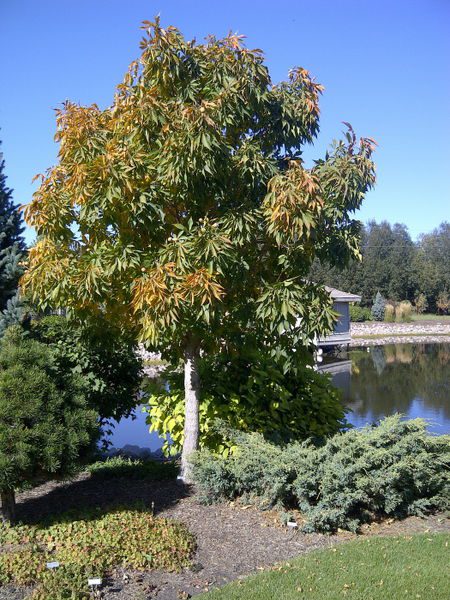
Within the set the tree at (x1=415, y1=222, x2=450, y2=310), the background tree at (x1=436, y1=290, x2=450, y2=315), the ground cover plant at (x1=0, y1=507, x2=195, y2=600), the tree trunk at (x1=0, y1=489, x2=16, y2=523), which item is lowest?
the ground cover plant at (x1=0, y1=507, x2=195, y2=600)

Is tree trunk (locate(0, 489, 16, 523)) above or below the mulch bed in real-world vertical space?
above

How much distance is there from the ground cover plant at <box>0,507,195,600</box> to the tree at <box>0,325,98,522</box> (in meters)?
0.49

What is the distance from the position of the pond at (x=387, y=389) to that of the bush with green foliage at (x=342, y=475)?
4.55ft

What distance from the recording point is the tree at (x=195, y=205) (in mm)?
5426

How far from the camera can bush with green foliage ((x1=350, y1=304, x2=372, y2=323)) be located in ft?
182

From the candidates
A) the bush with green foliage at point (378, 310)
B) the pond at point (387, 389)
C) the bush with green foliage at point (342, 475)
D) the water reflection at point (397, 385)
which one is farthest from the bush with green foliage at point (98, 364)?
the bush with green foliage at point (378, 310)

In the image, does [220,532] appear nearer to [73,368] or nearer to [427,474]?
[427,474]

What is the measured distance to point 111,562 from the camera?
15.3 feet

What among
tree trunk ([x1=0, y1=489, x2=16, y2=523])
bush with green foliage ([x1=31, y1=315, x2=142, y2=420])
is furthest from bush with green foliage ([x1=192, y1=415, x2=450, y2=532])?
bush with green foliage ([x1=31, y1=315, x2=142, y2=420])

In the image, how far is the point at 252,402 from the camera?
7.25 m

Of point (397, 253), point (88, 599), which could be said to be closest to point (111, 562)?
point (88, 599)

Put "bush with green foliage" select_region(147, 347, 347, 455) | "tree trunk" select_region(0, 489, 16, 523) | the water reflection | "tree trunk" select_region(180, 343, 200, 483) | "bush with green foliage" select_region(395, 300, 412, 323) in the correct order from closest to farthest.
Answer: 1. "tree trunk" select_region(0, 489, 16, 523)
2. "tree trunk" select_region(180, 343, 200, 483)
3. "bush with green foliage" select_region(147, 347, 347, 455)
4. the water reflection
5. "bush with green foliage" select_region(395, 300, 412, 323)

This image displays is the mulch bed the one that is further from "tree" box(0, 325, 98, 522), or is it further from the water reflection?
the water reflection

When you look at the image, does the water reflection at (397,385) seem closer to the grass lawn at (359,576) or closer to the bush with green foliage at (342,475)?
the bush with green foliage at (342,475)
